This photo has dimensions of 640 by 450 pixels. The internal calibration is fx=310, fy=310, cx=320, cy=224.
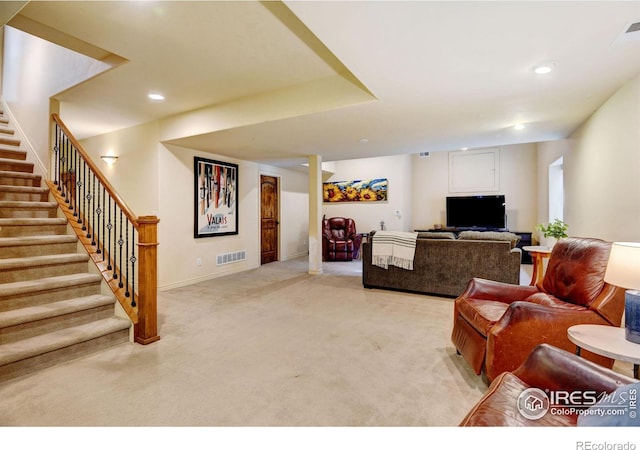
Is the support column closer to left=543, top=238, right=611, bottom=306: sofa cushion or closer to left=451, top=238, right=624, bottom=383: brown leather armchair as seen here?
left=451, top=238, right=624, bottom=383: brown leather armchair

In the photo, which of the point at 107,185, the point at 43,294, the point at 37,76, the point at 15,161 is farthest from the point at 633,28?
the point at 37,76

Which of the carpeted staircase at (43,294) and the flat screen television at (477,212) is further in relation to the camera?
the flat screen television at (477,212)

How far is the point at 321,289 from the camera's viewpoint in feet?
14.9

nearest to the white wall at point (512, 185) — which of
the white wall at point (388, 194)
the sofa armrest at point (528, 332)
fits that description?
the white wall at point (388, 194)

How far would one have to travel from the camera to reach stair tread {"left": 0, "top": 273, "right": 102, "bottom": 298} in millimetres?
2375

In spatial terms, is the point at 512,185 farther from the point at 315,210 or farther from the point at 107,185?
the point at 107,185

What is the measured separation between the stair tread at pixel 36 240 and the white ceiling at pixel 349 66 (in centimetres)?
163

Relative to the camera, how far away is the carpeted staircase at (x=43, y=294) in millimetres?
2209

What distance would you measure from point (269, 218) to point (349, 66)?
4.99 m

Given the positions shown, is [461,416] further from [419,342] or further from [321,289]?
[321,289]

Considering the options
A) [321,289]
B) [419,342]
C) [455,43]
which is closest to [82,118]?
[321,289]

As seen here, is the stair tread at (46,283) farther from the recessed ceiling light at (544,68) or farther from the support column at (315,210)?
the recessed ceiling light at (544,68)

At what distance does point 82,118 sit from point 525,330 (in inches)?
222

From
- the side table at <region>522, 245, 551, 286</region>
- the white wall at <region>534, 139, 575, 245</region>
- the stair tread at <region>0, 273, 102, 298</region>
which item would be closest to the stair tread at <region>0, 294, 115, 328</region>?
the stair tread at <region>0, 273, 102, 298</region>
